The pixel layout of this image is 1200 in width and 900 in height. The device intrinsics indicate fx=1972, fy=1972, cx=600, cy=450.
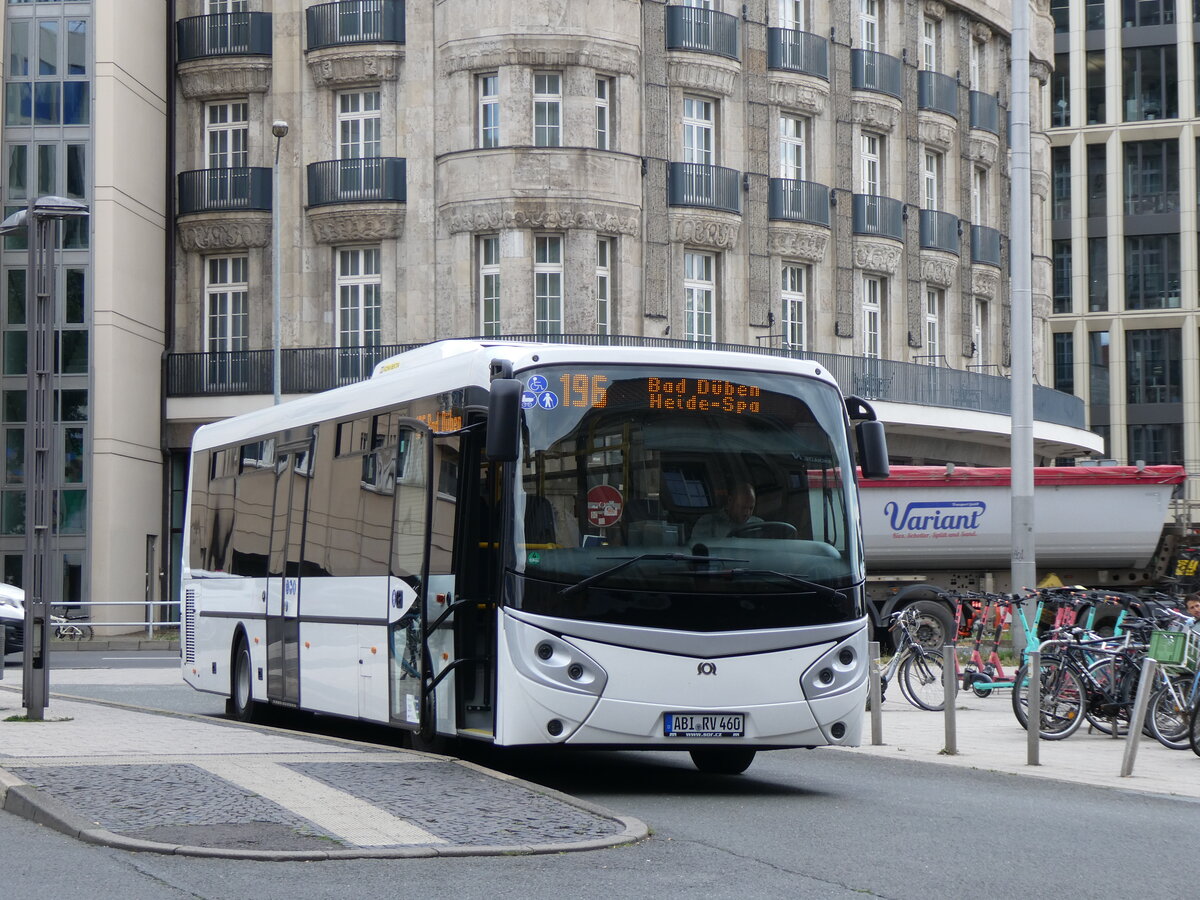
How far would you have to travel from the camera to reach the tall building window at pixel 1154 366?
255 feet

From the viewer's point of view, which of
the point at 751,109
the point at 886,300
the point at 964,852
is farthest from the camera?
the point at 886,300

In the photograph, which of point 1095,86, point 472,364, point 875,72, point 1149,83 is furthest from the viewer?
point 1095,86

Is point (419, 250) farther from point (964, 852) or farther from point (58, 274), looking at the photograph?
point (964, 852)

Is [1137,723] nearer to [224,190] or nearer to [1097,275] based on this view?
[224,190]

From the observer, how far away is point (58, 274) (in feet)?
136

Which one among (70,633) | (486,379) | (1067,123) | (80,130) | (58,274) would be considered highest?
(1067,123)

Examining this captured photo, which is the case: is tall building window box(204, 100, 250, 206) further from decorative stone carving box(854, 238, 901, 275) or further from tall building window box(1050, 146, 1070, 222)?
tall building window box(1050, 146, 1070, 222)

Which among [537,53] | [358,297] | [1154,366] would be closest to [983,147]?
[537,53]

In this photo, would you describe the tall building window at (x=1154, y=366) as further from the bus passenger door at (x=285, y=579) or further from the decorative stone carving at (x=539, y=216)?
the bus passenger door at (x=285, y=579)

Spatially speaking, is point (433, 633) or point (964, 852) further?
point (433, 633)

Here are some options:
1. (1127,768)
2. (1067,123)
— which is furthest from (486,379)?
(1067,123)

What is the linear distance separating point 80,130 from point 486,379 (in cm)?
3160

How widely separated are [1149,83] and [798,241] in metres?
38.5

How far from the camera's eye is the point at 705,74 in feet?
142
